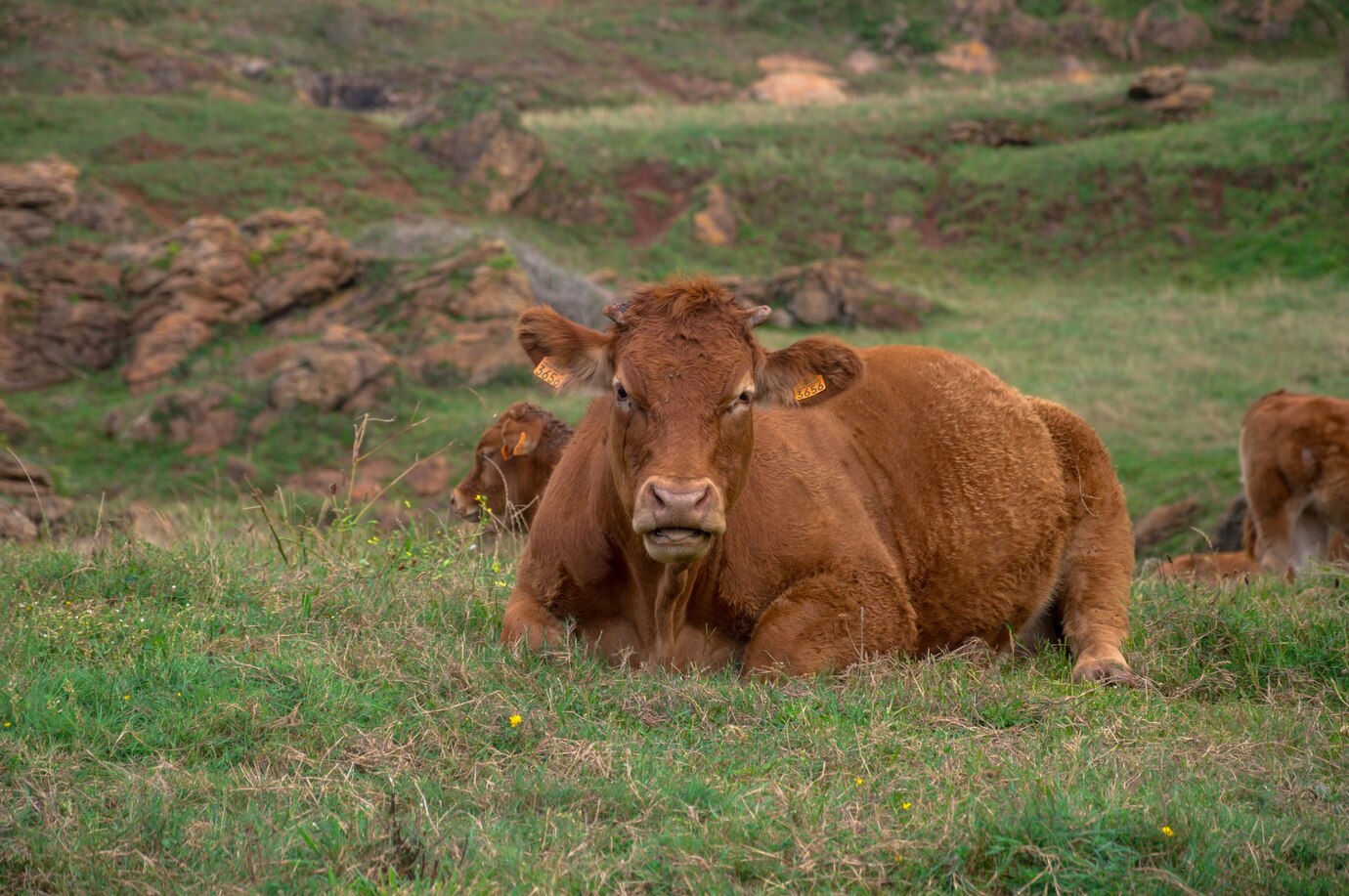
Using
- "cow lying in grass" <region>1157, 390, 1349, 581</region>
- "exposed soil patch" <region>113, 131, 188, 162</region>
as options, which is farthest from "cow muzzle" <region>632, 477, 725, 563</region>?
"exposed soil patch" <region>113, 131, 188, 162</region>

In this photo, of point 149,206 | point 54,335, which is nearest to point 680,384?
point 54,335

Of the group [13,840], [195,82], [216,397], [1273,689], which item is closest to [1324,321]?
[216,397]

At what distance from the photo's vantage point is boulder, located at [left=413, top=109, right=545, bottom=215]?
127ft

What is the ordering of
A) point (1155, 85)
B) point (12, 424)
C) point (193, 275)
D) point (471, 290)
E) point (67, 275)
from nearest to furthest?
1. point (12, 424)
2. point (471, 290)
3. point (193, 275)
4. point (67, 275)
5. point (1155, 85)

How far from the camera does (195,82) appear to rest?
4691 cm

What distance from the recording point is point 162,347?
2658cm

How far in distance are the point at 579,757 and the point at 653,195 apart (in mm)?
37316

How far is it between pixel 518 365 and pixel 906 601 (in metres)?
19.0

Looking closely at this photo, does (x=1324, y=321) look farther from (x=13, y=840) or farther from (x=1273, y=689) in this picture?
(x=13, y=840)

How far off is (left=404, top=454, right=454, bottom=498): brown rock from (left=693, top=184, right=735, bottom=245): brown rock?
19.6 m

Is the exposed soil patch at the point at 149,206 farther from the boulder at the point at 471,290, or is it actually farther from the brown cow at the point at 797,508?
the brown cow at the point at 797,508

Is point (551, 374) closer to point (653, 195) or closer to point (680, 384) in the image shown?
point (680, 384)

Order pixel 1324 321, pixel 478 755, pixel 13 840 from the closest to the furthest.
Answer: pixel 13 840, pixel 478 755, pixel 1324 321

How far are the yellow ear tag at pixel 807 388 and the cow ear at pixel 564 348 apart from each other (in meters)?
0.90
